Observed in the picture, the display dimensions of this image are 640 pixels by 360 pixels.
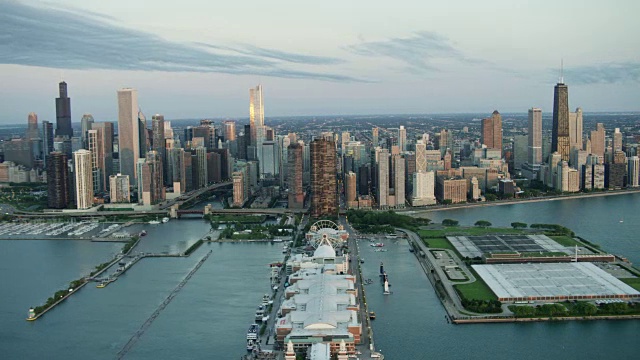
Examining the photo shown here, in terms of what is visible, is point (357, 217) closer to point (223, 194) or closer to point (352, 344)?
point (223, 194)

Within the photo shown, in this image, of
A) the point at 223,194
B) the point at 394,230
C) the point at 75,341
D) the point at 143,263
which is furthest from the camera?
the point at 223,194

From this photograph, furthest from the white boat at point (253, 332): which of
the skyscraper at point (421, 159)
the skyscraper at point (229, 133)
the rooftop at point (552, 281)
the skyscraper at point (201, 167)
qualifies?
the skyscraper at point (229, 133)

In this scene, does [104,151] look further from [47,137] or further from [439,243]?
[439,243]

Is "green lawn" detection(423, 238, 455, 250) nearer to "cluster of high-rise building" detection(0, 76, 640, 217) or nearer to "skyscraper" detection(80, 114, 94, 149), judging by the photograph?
"cluster of high-rise building" detection(0, 76, 640, 217)

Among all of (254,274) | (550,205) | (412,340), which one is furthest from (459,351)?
(550,205)

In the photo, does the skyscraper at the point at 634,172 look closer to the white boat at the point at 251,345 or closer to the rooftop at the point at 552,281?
the rooftop at the point at 552,281

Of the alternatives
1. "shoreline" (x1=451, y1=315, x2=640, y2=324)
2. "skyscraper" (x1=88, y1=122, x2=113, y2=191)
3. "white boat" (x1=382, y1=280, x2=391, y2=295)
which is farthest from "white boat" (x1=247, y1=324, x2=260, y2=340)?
"skyscraper" (x1=88, y1=122, x2=113, y2=191)
